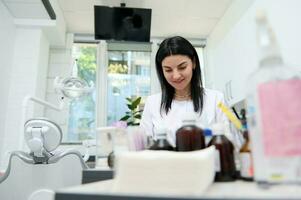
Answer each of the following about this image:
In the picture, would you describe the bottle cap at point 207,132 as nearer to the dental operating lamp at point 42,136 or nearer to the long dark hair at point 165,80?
the long dark hair at point 165,80

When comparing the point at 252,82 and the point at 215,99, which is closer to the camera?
the point at 252,82

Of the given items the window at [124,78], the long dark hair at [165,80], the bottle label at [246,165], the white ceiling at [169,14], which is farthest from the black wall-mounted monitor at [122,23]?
the bottle label at [246,165]

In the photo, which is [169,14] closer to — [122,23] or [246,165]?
[122,23]

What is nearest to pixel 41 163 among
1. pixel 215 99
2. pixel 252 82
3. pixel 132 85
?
pixel 215 99

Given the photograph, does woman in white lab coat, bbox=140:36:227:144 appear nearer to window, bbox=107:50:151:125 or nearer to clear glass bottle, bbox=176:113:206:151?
clear glass bottle, bbox=176:113:206:151

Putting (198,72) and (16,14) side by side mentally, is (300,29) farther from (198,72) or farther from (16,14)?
(16,14)

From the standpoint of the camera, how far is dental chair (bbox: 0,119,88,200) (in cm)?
130

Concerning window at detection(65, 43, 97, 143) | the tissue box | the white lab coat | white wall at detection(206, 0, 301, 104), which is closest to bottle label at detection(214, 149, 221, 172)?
the tissue box

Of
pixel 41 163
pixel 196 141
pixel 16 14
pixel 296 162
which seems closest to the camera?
pixel 296 162

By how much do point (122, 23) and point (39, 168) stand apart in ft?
6.88

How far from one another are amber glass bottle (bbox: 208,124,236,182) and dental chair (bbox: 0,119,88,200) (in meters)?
0.91

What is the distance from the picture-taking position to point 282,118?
1.32 feet

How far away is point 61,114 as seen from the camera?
10.5 feet

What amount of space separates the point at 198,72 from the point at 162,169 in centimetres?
88
